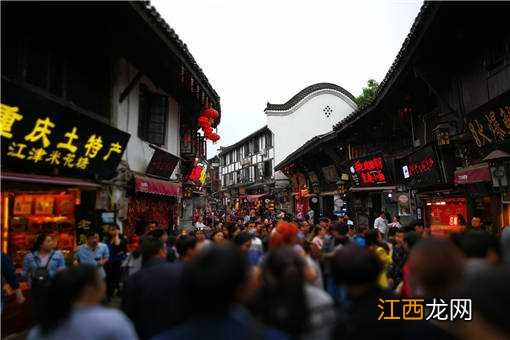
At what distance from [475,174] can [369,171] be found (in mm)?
8869

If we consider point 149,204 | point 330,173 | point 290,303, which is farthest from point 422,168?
point 290,303

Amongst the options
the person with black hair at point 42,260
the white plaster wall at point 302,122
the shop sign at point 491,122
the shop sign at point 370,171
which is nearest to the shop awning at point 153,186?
the person with black hair at point 42,260

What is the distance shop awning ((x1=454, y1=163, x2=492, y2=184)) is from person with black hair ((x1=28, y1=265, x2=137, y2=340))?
31.8 feet

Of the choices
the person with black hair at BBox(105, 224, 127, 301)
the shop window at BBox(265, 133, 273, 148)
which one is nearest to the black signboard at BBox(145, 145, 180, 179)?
the person with black hair at BBox(105, 224, 127, 301)

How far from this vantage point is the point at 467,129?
1147 centimetres

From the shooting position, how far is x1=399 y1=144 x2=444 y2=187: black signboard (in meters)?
13.3

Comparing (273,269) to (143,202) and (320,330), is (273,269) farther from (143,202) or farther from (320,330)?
(143,202)

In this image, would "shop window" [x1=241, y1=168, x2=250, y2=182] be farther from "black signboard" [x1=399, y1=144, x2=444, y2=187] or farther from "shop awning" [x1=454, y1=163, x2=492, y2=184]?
"shop awning" [x1=454, y1=163, x2=492, y2=184]

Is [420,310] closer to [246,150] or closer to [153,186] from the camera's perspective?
[153,186]

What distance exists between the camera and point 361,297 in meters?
2.98

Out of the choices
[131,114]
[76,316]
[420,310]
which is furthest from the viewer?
[131,114]

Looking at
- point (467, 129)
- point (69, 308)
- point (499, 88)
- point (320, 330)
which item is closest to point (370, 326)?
point (320, 330)

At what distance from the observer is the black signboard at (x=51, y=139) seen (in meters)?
7.07

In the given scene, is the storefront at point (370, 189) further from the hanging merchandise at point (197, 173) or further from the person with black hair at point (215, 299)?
the person with black hair at point (215, 299)
